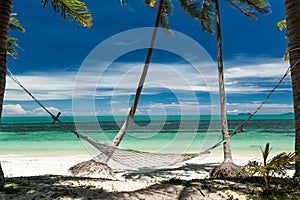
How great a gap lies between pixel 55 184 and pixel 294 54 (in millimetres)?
3013

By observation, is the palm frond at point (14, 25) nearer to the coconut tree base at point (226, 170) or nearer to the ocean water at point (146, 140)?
the ocean water at point (146, 140)

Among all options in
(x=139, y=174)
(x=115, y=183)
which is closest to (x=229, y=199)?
(x=115, y=183)

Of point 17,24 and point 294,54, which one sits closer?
point 294,54

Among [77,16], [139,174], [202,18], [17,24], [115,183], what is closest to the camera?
[115,183]

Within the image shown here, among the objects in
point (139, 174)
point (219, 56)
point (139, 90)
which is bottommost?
point (139, 174)

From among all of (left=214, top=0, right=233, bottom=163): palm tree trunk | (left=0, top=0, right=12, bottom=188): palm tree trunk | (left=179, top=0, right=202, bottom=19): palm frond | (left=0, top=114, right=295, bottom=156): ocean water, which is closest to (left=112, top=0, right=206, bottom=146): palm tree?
(left=179, top=0, right=202, bottom=19): palm frond

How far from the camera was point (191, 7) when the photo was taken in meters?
5.89

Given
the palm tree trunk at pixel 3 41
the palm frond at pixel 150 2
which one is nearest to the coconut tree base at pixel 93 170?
the palm tree trunk at pixel 3 41

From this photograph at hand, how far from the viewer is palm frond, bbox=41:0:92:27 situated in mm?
3951

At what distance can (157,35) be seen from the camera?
5508 mm

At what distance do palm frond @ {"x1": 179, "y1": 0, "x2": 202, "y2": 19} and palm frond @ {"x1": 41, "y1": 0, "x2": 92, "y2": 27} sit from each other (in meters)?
2.53

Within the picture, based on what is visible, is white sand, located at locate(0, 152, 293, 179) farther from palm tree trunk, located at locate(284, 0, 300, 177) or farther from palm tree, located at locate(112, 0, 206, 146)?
palm tree trunk, located at locate(284, 0, 300, 177)

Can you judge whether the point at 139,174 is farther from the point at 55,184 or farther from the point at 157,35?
the point at 157,35

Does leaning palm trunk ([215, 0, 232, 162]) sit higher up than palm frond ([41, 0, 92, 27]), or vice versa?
palm frond ([41, 0, 92, 27])
